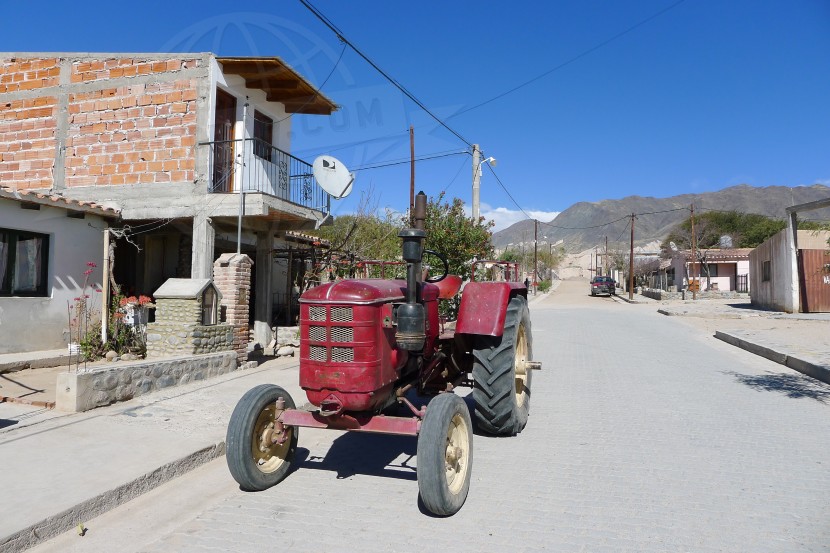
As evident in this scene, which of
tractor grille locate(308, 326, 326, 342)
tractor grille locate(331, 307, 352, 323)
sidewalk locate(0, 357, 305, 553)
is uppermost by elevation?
tractor grille locate(331, 307, 352, 323)

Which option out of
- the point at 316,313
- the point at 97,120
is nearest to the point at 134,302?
the point at 97,120

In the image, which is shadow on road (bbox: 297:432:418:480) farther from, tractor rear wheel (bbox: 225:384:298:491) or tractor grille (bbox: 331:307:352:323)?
tractor grille (bbox: 331:307:352:323)

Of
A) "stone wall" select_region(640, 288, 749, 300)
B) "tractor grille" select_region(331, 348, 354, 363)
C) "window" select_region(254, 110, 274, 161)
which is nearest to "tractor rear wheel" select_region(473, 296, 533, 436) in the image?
"tractor grille" select_region(331, 348, 354, 363)

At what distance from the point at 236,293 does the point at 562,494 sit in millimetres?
7243

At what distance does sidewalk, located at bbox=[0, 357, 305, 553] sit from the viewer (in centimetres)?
348

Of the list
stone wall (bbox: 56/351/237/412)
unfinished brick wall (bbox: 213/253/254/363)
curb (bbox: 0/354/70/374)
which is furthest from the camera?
unfinished brick wall (bbox: 213/253/254/363)

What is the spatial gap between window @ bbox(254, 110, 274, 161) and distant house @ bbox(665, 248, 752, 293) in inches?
1390

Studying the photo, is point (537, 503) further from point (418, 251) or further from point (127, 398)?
point (127, 398)

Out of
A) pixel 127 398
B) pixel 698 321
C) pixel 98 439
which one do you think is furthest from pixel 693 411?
pixel 698 321

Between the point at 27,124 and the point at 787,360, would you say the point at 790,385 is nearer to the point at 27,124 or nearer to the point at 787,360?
the point at 787,360

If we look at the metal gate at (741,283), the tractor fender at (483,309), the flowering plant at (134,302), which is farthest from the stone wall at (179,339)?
the metal gate at (741,283)

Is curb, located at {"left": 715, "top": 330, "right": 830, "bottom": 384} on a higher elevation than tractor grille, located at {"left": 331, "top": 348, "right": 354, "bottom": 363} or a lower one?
lower

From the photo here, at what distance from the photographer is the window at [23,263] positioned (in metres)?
9.02

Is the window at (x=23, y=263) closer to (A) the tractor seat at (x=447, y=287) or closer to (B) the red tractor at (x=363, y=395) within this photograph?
(B) the red tractor at (x=363, y=395)
